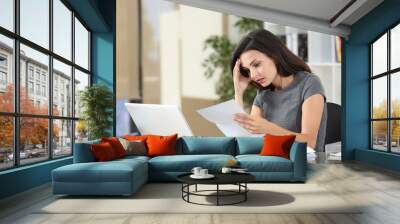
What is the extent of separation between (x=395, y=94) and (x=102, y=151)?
17.3 feet

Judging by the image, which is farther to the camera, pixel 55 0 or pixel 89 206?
pixel 55 0

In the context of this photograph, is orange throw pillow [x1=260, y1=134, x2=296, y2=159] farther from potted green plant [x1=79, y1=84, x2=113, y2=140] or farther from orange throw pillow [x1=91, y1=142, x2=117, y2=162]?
potted green plant [x1=79, y1=84, x2=113, y2=140]

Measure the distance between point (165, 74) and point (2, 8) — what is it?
22.4ft

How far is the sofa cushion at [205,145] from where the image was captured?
6215mm

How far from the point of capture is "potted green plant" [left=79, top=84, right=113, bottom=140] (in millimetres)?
7043

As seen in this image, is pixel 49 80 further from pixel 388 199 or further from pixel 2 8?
pixel 388 199

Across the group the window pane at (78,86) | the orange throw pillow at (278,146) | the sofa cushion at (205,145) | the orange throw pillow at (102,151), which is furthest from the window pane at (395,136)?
the window pane at (78,86)

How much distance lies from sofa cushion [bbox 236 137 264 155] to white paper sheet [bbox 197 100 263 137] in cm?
81

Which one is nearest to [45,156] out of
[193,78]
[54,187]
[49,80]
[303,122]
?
[49,80]

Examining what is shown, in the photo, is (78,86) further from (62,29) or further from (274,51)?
(274,51)

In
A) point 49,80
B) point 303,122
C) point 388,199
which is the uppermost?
point 49,80

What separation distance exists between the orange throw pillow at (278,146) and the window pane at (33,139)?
304 cm

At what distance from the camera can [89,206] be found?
4.06 metres

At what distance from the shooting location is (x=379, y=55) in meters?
8.11
